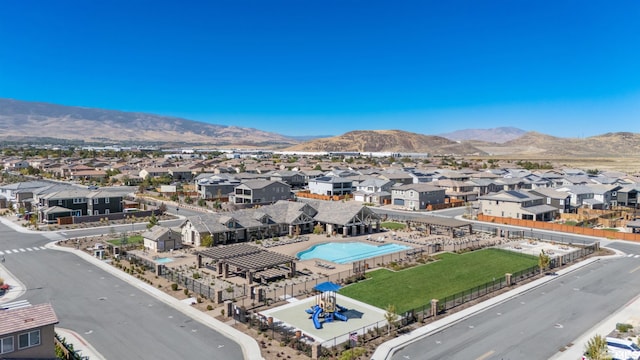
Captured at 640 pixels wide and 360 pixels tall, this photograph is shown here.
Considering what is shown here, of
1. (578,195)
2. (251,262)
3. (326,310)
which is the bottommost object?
(326,310)

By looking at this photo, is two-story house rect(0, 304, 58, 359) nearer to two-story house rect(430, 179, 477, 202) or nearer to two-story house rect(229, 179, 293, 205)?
two-story house rect(229, 179, 293, 205)

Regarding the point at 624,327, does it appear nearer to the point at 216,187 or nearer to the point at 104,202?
the point at 104,202

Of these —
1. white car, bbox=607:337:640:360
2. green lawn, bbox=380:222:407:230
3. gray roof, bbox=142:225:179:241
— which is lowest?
green lawn, bbox=380:222:407:230

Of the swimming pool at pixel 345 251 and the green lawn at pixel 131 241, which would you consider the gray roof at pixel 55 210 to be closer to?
the green lawn at pixel 131 241

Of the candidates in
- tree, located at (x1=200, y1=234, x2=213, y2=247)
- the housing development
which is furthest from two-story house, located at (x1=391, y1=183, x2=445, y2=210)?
tree, located at (x1=200, y1=234, x2=213, y2=247)

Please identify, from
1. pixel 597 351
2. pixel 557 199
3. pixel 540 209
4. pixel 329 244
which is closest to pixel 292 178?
pixel 540 209

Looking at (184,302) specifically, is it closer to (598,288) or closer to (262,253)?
(262,253)
